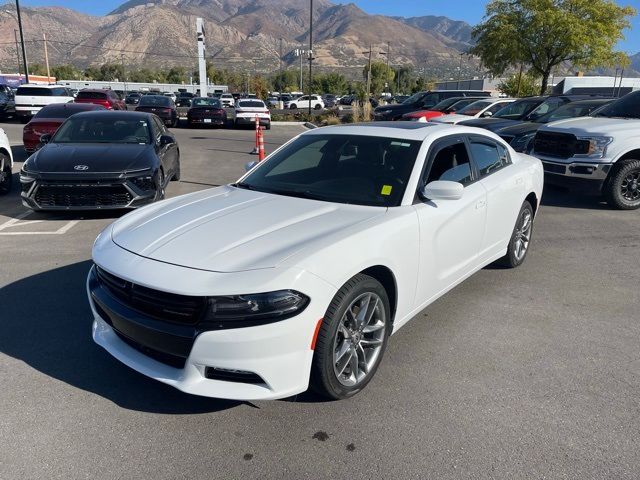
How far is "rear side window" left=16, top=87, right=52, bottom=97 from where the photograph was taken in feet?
72.6

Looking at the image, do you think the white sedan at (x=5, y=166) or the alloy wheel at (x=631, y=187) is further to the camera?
the white sedan at (x=5, y=166)

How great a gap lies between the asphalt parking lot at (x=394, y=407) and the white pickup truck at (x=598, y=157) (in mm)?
3869

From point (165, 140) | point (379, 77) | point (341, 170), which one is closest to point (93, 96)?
point (165, 140)

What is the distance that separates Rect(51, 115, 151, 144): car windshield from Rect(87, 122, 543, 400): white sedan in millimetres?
4543

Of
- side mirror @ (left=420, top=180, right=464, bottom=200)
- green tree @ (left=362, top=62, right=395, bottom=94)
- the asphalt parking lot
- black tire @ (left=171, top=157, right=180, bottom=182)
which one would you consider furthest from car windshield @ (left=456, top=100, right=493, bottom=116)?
green tree @ (left=362, top=62, right=395, bottom=94)

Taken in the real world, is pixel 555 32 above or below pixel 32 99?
above

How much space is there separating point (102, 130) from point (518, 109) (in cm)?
1052

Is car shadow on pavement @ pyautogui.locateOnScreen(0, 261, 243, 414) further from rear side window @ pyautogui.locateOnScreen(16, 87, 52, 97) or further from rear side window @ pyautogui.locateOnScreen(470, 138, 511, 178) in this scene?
rear side window @ pyautogui.locateOnScreen(16, 87, 52, 97)

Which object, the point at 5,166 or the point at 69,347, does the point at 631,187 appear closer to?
the point at 69,347

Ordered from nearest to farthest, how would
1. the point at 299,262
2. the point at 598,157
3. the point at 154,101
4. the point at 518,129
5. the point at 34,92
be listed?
the point at 299,262, the point at 598,157, the point at 518,129, the point at 34,92, the point at 154,101

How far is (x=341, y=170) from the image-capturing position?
411cm

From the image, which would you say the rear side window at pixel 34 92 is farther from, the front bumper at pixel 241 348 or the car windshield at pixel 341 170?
the front bumper at pixel 241 348

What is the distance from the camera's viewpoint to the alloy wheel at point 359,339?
9.95 feet

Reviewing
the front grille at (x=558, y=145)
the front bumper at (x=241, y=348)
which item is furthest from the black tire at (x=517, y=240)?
the front grille at (x=558, y=145)
